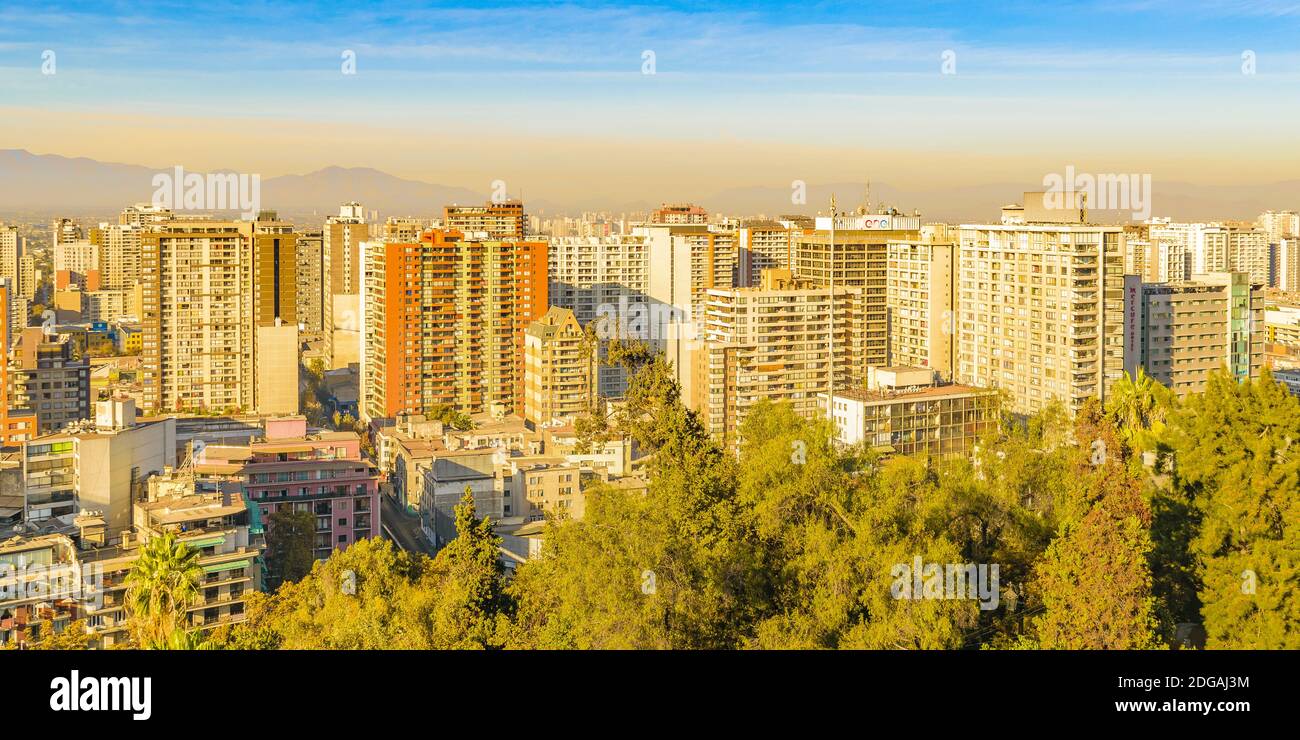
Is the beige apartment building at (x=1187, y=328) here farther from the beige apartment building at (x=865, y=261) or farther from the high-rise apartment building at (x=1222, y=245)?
the high-rise apartment building at (x=1222, y=245)

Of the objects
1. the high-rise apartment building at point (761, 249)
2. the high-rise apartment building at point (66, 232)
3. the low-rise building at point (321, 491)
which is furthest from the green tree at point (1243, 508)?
the high-rise apartment building at point (66, 232)

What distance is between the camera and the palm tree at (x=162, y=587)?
22.1 feet

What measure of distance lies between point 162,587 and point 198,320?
15.8 metres

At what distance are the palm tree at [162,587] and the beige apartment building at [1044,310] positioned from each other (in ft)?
33.1

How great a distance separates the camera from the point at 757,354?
16531 millimetres

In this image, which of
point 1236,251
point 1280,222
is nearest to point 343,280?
point 1236,251

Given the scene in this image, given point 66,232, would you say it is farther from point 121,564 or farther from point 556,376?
point 121,564

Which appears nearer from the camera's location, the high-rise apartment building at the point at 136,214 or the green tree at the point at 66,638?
the green tree at the point at 66,638

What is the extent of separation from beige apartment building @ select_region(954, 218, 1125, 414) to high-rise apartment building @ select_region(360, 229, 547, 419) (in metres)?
8.11

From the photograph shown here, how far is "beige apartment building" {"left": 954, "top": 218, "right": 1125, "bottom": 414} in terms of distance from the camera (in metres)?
14.8

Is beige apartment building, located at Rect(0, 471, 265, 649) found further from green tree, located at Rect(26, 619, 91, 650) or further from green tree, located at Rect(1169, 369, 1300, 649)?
green tree, located at Rect(1169, 369, 1300, 649)
